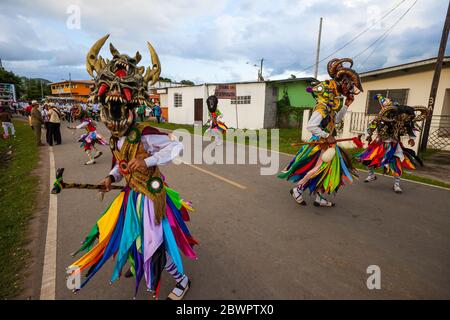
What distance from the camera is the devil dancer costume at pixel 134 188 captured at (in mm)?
2365

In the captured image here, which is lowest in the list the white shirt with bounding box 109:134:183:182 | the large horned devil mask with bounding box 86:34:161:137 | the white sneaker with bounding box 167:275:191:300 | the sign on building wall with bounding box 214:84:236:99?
the white sneaker with bounding box 167:275:191:300

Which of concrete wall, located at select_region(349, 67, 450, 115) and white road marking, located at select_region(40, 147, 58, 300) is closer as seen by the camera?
white road marking, located at select_region(40, 147, 58, 300)

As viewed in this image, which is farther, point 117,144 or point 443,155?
point 443,155

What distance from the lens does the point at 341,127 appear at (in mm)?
13891

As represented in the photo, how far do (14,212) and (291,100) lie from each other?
63.4 feet

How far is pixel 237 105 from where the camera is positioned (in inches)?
838

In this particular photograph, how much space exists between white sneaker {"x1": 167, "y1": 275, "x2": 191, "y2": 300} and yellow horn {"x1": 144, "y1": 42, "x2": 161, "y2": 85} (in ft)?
6.72

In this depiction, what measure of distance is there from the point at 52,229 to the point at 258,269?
3236mm

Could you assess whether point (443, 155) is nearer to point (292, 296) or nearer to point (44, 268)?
point (292, 296)

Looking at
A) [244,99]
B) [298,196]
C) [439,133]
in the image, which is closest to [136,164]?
[298,196]

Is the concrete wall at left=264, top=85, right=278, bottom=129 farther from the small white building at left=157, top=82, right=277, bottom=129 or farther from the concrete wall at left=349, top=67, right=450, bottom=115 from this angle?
the concrete wall at left=349, top=67, right=450, bottom=115

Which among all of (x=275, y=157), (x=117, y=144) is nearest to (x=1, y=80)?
(x=275, y=157)

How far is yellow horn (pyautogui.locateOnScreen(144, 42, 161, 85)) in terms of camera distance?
8.26 ft

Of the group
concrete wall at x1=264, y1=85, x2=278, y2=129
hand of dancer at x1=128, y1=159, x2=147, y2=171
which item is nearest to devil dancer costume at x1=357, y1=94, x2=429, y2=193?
hand of dancer at x1=128, y1=159, x2=147, y2=171
